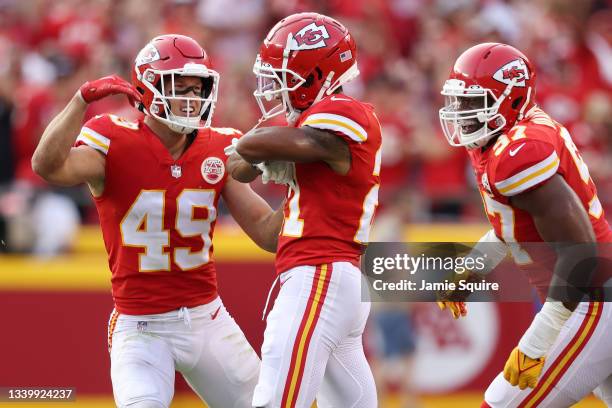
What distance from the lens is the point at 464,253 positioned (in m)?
4.69

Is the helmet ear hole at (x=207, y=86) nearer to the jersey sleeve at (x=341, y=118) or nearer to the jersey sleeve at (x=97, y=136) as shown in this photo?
the jersey sleeve at (x=97, y=136)

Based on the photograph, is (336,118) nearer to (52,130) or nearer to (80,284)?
(52,130)

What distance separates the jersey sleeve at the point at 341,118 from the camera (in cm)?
390

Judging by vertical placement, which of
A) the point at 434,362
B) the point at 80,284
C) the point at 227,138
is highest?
the point at 227,138

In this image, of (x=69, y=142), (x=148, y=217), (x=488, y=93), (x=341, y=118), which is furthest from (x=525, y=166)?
(x=69, y=142)

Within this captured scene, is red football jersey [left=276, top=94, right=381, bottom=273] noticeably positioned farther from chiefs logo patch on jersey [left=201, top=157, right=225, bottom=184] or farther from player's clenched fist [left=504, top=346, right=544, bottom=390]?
player's clenched fist [left=504, top=346, right=544, bottom=390]

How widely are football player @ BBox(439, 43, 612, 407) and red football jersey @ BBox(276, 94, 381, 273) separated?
482 mm

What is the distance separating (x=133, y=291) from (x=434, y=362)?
8.50 feet

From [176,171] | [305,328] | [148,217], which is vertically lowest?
[305,328]

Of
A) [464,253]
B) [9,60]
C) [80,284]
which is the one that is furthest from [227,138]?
[9,60]

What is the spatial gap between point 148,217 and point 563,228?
1.63 meters

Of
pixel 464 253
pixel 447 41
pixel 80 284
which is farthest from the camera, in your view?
pixel 447 41

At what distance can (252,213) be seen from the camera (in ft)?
14.9

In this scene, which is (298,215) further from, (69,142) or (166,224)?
(69,142)
